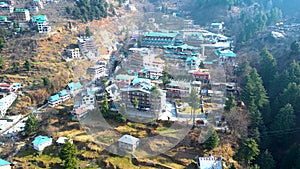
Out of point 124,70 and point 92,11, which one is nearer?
point 124,70

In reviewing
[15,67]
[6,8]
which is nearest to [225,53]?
[15,67]

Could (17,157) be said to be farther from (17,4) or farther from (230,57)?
(17,4)

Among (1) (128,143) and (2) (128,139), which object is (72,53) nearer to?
(2) (128,139)

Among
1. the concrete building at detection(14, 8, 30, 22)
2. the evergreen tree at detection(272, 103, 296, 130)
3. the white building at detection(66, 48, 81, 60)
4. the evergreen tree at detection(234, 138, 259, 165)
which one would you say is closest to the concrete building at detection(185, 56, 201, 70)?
the evergreen tree at detection(272, 103, 296, 130)

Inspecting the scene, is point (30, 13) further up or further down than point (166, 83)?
further up

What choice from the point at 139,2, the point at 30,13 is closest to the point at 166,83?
the point at 30,13

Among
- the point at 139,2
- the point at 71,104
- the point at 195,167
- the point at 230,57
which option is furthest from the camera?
the point at 139,2

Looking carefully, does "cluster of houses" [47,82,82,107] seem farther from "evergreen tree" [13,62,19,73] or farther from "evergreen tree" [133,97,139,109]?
"evergreen tree" [133,97,139,109]
